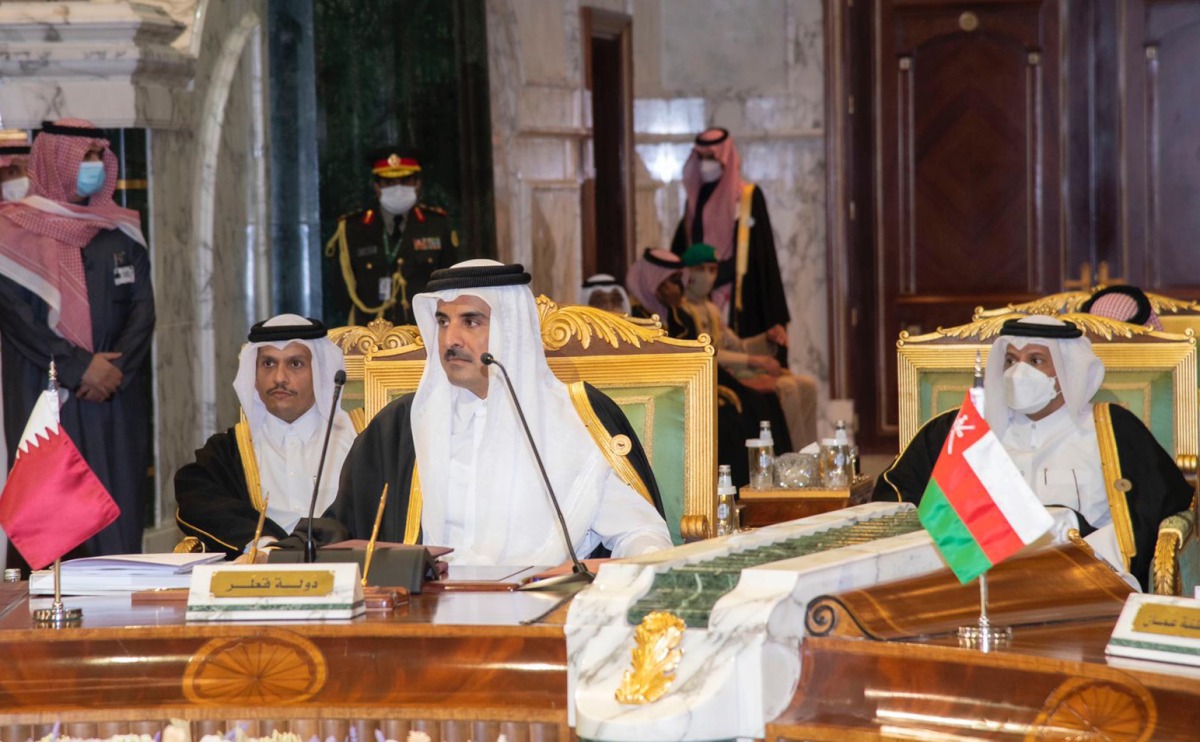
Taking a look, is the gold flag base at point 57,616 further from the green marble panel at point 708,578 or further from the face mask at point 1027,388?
the face mask at point 1027,388

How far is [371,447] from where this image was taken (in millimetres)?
3805

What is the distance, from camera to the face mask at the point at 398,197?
7375 mm

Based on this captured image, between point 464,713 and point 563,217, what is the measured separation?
7.33 metres

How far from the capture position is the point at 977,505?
2.30 metres

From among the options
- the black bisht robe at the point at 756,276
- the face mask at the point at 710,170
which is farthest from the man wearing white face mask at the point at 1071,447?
the face mask at the point at 710,170

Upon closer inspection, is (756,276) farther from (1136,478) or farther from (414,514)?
(414,514)

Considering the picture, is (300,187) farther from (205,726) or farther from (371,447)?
(205,726)

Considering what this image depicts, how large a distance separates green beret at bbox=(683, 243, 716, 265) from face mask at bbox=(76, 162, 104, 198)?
371cm

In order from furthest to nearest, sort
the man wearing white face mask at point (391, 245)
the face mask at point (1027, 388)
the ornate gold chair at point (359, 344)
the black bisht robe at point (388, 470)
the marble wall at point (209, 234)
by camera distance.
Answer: the man wearing white face mask at point (391, 245) → the marble wall at point (209, 234) → the ornate gold chair at point (359, 344) → the face mask at point (1027, 388) → the black bisht robe at point (388, 470)

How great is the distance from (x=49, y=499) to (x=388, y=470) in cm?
108

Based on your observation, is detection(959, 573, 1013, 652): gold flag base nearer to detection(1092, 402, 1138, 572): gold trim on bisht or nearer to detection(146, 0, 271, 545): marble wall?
detection(1092, 402, 1138, 572): gold trim on bisht

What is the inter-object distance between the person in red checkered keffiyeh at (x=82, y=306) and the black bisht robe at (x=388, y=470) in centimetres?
230

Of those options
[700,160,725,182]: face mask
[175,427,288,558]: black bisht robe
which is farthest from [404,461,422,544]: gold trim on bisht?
[700,160,725,182]: face mask

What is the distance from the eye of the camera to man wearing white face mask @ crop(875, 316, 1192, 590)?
429 cm
